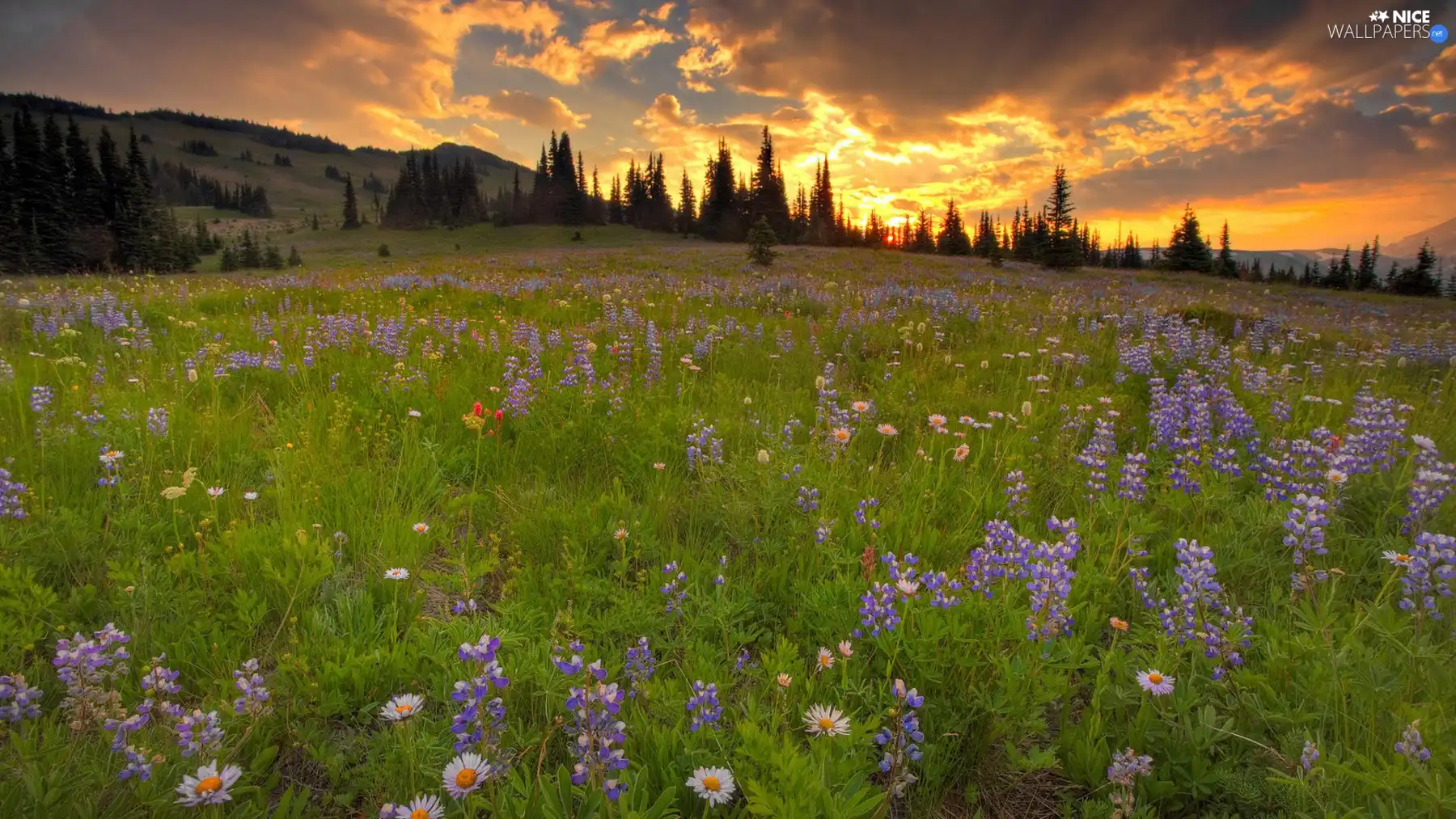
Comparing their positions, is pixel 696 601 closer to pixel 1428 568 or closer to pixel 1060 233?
pixel 1428 568

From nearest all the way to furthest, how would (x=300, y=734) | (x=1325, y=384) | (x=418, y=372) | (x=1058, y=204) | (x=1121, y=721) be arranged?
1. (x=300, y=734)
2. (x=1121, y=721)
3. (x=418, y=372)
4. (x=1325, y=384)
5. (x=1058, y=204)

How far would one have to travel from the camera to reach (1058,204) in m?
45.1

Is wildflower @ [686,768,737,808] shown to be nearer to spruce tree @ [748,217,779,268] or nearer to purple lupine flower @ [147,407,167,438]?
purple lupine flower @ [147,407,167,438]

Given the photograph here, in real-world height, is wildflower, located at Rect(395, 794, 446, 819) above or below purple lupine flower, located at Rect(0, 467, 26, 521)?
below

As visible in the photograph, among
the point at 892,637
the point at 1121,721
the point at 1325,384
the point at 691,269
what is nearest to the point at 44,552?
the point at 892,637

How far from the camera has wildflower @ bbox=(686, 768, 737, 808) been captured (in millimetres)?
1643

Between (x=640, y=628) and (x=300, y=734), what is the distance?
124cm

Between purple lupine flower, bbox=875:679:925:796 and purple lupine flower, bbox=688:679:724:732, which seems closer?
purple lupine flower, bbox=875:679:925:796

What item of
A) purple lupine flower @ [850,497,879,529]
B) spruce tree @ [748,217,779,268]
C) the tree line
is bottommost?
purple lupine flower @ [850,497,879,529]

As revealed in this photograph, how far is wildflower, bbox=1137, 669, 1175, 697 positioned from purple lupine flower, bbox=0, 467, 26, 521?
4.67 meters

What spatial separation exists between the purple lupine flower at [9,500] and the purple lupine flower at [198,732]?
1.90m

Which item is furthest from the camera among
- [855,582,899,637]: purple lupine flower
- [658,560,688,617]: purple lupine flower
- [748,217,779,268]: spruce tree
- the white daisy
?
[748,217,779,268]: spruce tree

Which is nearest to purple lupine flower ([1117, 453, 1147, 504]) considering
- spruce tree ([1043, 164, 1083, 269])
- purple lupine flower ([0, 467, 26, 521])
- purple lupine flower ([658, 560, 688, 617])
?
purple lupine flower ([658, 560, 688, 617])

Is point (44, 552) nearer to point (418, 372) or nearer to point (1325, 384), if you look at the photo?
point (418, 372)
